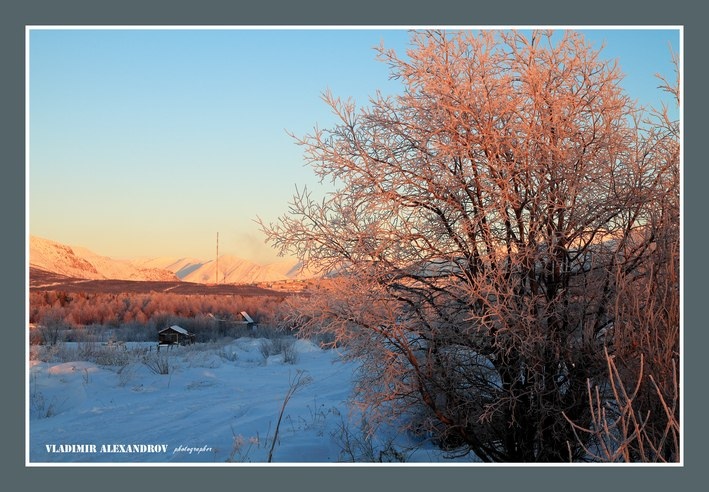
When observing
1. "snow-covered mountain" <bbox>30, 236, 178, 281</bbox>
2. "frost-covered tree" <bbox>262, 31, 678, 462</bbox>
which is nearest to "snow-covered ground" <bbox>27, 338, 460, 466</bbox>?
"frost-covered tree" <bbox>262, 31, 678, 462</bbox>

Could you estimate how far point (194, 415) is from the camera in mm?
10367

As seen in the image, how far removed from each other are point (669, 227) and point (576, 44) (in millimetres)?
2305

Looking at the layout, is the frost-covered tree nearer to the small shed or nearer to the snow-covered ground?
the snow-covered ground

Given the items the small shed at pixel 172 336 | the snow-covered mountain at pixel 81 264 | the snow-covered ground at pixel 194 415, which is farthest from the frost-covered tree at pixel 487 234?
the snow-covered mountain at pixel 81 264

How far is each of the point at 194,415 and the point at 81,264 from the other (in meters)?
25.9

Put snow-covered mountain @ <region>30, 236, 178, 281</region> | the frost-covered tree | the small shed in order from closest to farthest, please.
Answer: the frost-covered tree, the small shed, snow-covered mountain @ <region>30, 236, 178, 281</region>

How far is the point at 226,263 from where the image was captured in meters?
35.8

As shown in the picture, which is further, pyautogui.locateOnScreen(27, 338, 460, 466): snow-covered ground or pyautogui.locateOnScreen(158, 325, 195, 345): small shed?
pyautogui.locateOnScreen(158, 325, 195, 345): small shed

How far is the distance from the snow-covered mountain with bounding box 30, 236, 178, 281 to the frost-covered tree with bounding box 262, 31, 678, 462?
60.9 ft

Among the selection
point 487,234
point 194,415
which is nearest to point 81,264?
point 194,415

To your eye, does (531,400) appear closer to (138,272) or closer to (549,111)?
(549,111)

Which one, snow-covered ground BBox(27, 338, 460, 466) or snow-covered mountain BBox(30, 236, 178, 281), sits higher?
snow-covered mountain BBox(30, 236, 178, 281)

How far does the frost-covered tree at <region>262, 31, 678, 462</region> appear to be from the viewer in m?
6.79
